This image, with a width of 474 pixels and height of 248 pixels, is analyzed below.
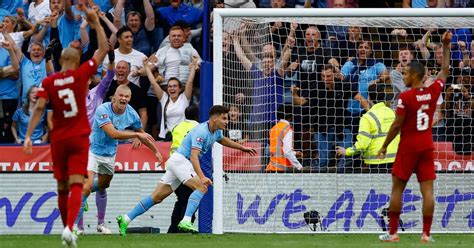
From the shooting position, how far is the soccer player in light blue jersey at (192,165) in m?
15.5

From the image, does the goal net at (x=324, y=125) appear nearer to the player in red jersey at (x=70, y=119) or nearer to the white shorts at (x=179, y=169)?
the white shorts at (x=179, y=169)

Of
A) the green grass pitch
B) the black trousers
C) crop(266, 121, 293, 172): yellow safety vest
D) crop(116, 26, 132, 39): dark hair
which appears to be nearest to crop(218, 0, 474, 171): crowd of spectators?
crop(266, 121, 293, 172): yellow safety vest

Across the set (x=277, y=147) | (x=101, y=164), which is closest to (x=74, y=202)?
(x=101, y=164)

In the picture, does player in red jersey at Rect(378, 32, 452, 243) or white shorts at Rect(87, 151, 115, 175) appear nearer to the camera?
player in red jersey at Rect(378, 32, 452, 243)

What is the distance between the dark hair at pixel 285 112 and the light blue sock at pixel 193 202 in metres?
2.15

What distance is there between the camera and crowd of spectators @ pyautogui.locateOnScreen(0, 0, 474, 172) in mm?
17109

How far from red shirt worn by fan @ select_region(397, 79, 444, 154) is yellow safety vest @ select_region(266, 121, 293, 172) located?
13.4 ft

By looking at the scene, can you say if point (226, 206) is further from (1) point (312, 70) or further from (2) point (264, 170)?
(1) point (312, 70)

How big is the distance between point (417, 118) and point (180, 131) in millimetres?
5027

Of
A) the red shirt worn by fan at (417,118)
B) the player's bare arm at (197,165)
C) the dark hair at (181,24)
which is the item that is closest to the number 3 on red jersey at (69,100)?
the player's bare arm at (197,165)

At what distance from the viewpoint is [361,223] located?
17.2 meters

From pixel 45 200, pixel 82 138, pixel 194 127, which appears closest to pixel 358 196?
pixel 194 127

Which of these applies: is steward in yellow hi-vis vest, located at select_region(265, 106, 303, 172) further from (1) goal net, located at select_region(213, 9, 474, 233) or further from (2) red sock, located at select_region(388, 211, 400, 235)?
(2) red sock, located at select_region(388, 211, 400, 235)

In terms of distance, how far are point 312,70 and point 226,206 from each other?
2601 millimetres
